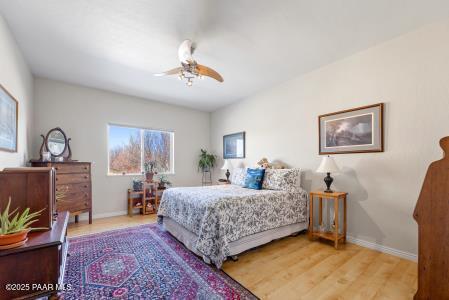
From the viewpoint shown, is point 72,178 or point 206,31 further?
point 72,178

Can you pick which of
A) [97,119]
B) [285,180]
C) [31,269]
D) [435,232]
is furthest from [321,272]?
[97,119]

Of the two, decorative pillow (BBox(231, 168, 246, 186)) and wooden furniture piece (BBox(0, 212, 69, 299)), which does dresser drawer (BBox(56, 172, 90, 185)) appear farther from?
decorative pillow (BBox(231, 168, 246, 186))

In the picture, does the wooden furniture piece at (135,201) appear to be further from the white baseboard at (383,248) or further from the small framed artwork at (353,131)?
the white baseboard at (383,248)

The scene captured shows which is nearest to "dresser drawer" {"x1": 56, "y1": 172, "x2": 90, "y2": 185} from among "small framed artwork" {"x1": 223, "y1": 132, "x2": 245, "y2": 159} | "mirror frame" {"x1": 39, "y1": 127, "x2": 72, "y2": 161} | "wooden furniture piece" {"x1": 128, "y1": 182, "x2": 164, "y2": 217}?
"mirror frame" {"x1": 39, "y1": 127, "x2": 72, "y2": 161}

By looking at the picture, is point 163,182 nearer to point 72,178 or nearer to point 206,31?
point 72,178

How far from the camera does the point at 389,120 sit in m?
2.53

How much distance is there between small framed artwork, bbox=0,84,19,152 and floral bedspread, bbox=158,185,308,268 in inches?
77.0

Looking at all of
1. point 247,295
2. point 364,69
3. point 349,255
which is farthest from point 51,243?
point 364,69

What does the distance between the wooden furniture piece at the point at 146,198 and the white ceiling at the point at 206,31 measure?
2398 millimetres

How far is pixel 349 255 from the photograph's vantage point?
2.47 m

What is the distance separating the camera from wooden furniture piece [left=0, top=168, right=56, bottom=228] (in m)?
1.51

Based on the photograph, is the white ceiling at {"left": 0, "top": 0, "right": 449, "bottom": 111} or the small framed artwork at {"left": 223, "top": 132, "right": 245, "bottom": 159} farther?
the small framed artwork at {"left": 223, "top": 132, "right": 245, "bottom": 159}

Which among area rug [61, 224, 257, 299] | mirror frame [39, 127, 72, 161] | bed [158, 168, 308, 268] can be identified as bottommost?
area rug [61, 224, 257, 299]

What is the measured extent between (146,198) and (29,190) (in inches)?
119
